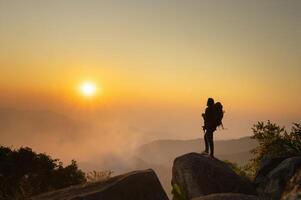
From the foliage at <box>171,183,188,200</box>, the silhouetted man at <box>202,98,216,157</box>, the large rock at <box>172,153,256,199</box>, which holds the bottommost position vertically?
the foliage at <box>171,183,188,200</box>

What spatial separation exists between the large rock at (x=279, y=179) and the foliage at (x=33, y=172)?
2849 centimetres

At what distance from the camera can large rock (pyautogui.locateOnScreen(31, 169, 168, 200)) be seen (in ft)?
46.8

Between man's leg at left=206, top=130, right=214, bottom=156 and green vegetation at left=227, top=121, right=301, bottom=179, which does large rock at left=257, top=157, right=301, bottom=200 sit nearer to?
man's leg at left=206, top=130, right=214, bottom=156

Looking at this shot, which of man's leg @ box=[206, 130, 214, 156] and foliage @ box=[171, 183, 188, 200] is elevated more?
man's leg @ box=[206, 130, 214, 156]

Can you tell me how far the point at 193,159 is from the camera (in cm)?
1850

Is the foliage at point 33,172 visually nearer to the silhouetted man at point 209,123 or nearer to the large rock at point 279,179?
the silhouetted man at point 209,123

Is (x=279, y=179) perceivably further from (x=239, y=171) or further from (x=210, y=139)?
(x=239, y=171)

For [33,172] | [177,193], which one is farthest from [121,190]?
[33,172]

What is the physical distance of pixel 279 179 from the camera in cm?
1424

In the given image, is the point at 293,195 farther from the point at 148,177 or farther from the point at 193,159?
the point at 193,159

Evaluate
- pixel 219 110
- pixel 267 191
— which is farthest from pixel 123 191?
pixel 219 110

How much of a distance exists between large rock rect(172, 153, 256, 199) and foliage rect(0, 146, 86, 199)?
23751 mm

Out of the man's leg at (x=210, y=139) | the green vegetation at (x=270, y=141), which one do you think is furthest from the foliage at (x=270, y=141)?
the man's leg at (x=210, y=139)

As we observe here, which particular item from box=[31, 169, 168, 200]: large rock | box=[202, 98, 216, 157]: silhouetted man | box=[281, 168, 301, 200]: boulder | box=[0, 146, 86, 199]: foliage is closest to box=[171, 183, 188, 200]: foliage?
box=[202, 98, 216, 157]: silhouetted man
